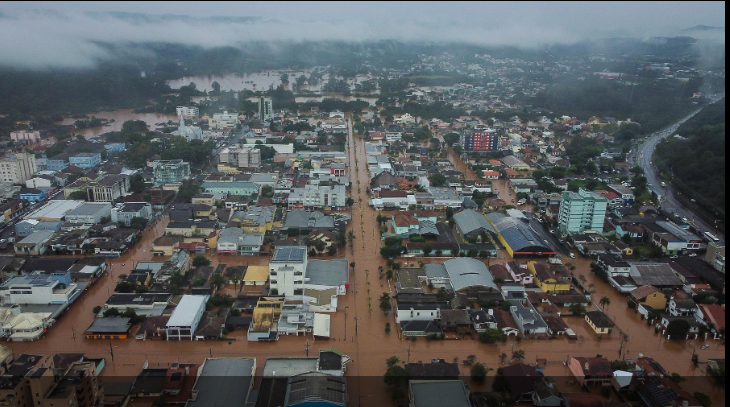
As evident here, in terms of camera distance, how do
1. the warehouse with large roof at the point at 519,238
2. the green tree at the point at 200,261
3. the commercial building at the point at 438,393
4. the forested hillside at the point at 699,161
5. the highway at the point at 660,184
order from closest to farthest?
1. the commercial building at the point at 438,393
2. the green tree at the point at 200,261
3. the warehouse with large roof at the point at 519,238
4. the highway at the point at 660,184
5. the forested hillside at the point at 699,161

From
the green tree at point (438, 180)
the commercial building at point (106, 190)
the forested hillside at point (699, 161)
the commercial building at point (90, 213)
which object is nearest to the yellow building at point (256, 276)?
the commercial building at point (90, 213)

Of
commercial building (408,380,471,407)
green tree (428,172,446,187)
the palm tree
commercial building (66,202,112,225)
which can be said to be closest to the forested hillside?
the palm tree

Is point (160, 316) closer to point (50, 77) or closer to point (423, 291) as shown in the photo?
point (423, 291)

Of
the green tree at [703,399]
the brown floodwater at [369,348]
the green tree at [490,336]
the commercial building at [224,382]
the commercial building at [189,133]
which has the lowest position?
the brown floodwater at [369,348]

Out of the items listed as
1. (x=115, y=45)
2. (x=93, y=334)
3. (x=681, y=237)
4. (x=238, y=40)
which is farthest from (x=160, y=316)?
(x=238, y=40)

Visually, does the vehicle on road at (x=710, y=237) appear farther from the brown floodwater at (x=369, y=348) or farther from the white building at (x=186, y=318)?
the white building at (x=186, y=318)

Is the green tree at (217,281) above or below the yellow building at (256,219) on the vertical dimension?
below
